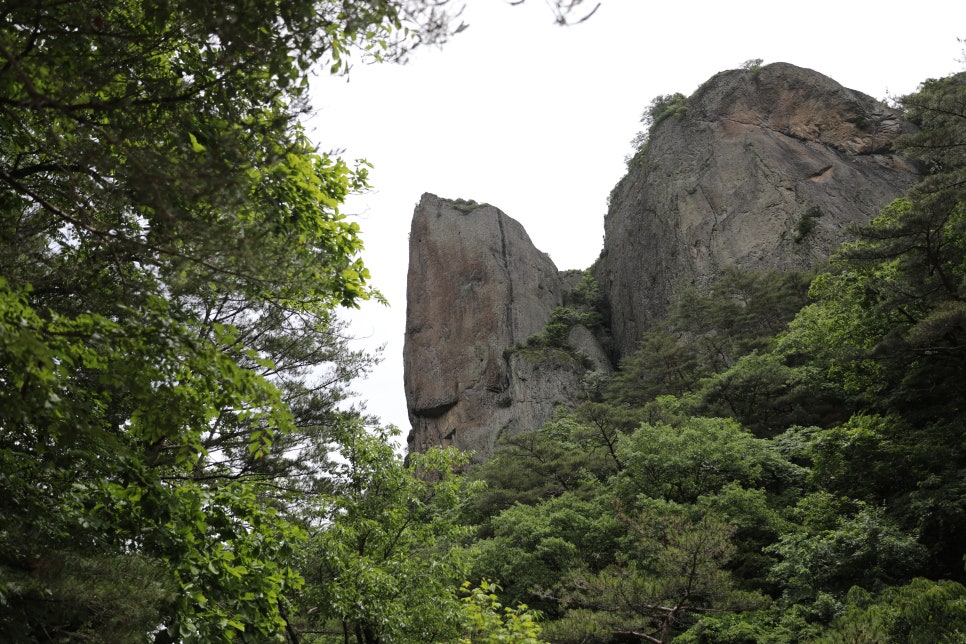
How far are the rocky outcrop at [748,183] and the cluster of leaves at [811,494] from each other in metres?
19.3

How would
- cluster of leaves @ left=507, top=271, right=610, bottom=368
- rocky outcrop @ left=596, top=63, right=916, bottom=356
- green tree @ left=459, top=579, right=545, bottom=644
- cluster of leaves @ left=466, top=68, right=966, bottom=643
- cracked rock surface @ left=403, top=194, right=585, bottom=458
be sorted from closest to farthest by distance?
green tree @ left=459, top=579, right=545, bottom=644, cluster of leaves @ left=466, top=68, right=966, bottom=643, rocky outcrop @ left=596, top=63, right=916, bottom=356, cracked rock surface @ left=403, top=194, right=585, bottom=458, cluster of leaves @ left=507, top=271, right=610, bottom=368

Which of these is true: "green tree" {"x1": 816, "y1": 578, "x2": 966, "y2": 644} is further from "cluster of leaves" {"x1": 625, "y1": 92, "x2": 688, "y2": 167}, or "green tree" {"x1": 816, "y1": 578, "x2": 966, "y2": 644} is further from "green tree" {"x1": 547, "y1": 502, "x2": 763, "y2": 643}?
A: "cluster of leaves" {"x1": 625, "y1": 92, "x2": 688, "y2": 167}

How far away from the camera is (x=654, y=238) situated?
138 feet

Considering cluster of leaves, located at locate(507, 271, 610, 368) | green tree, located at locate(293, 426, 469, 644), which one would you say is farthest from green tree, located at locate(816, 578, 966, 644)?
cluster of leaves, located at locate(507, 271, 610, 368)

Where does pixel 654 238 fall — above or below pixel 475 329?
above

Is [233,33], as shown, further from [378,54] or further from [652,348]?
[652,348]

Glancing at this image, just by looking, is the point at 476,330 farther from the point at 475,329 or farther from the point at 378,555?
the point at 378,555

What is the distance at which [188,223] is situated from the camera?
3018 millimetres

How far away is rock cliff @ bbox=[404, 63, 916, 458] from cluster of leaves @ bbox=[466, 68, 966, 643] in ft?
62.0

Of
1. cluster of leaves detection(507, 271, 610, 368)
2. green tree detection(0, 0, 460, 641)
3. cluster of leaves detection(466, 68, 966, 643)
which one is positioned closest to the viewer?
green tree detection(0, 0, 460, 641)

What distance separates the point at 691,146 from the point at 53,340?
147 feet

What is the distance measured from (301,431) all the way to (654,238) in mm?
36692

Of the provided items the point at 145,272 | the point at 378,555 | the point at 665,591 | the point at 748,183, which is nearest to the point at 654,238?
the point at 748,183

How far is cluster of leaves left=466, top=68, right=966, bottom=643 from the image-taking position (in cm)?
909
